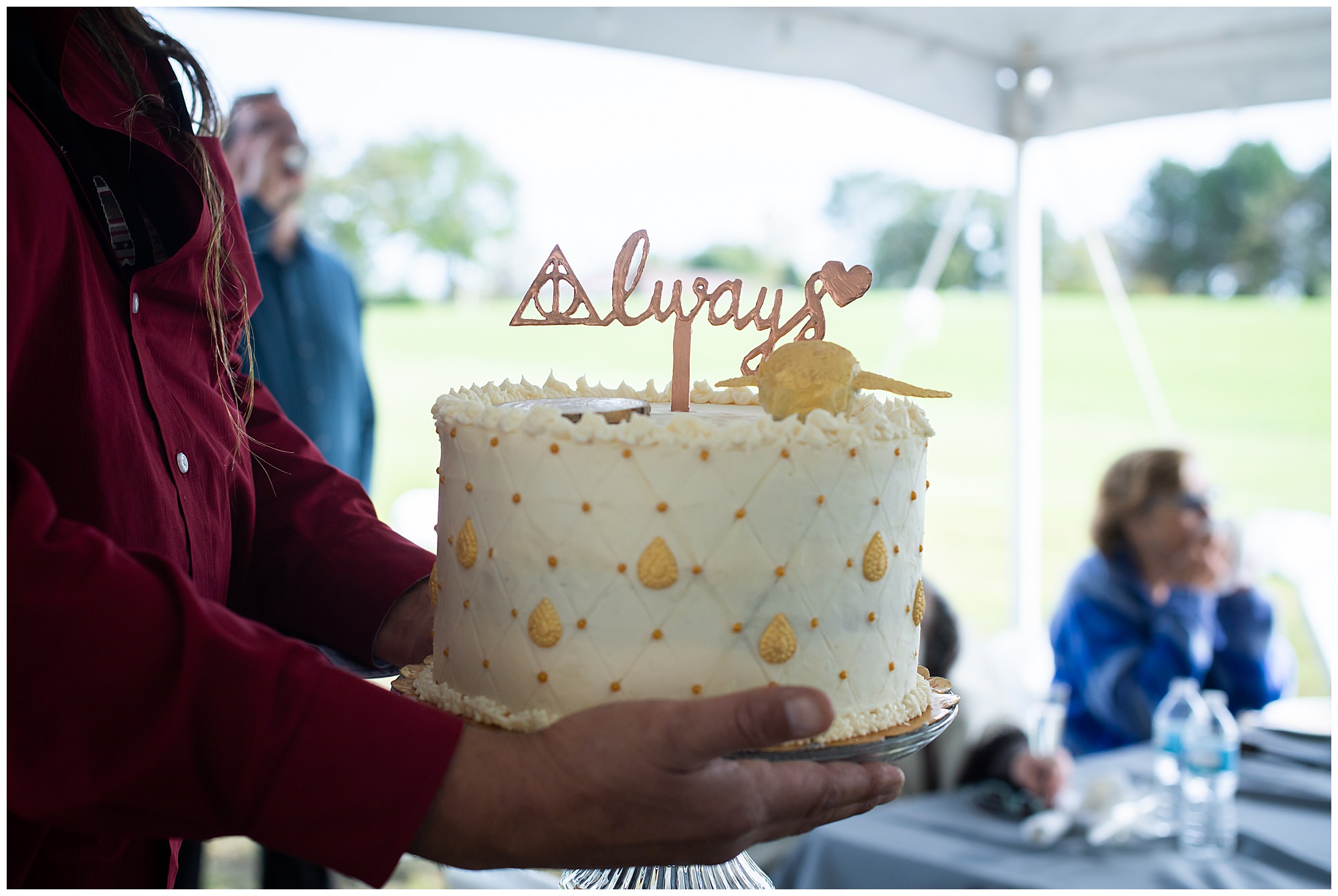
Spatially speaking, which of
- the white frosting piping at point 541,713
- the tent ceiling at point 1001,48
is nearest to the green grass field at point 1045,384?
the tent ceiling at point 1001,48

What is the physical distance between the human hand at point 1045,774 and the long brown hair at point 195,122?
2.60 m

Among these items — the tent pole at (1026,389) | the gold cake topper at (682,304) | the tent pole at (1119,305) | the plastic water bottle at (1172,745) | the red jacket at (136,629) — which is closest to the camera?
the red jacket at (136,629)

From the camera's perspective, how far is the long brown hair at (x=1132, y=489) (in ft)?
13.8

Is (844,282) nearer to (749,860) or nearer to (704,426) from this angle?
(704,426)

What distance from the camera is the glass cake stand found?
45.9 inches

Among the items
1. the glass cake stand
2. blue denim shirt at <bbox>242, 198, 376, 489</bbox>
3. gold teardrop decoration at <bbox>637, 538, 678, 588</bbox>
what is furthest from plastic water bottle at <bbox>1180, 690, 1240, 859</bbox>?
blue denim shirt at <bbox>242, 198, 376, 489</bbox>

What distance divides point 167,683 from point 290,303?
307cm

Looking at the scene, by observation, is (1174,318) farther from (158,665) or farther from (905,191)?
(158,665)

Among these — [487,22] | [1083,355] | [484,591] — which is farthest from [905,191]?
[484,591]

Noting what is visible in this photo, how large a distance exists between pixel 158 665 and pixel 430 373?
11.1 m

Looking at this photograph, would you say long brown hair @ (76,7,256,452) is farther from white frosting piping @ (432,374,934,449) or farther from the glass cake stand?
the glass cake stand

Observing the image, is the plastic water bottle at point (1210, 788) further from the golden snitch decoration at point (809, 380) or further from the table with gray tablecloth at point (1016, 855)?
the golden snitch decoration at point (809, 380)

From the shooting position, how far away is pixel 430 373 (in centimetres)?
1172

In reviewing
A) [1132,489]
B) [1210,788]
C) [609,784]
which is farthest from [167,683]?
[1132,489]
